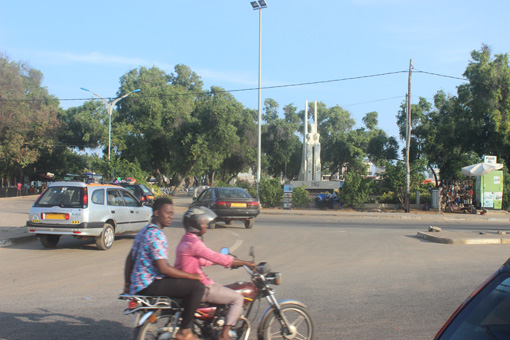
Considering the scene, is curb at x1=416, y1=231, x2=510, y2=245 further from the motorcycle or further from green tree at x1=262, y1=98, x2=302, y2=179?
green tree at x1=262, y1=98, x2=302, y2=179

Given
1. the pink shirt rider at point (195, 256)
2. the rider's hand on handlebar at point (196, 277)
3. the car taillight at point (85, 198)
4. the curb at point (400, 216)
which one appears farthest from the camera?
the curb at point (400, 216)

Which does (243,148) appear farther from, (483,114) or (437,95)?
(483,114)

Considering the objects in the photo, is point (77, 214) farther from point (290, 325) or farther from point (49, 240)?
point (290, 325)

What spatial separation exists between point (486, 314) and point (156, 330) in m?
2.79

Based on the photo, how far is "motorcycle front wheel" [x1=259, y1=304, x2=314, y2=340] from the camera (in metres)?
4.25

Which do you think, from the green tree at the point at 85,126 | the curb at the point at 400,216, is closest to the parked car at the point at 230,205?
the curb at the point at 400,216

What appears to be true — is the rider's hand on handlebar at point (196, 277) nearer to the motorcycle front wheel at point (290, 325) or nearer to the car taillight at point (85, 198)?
the motorcycle front wheel at point (290, 325)

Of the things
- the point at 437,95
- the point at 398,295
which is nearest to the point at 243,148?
the point at 437,95

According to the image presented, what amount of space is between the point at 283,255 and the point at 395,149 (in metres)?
38.1

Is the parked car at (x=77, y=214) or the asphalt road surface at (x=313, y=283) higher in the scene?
the parked car at (x=77, y=214)

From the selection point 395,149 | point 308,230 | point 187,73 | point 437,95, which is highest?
point 187,73

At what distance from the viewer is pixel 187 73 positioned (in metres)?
75.1

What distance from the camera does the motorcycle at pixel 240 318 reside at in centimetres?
395

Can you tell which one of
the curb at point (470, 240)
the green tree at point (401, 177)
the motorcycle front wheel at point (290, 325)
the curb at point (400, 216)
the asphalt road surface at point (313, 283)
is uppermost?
the green tree at point (401, 177)
